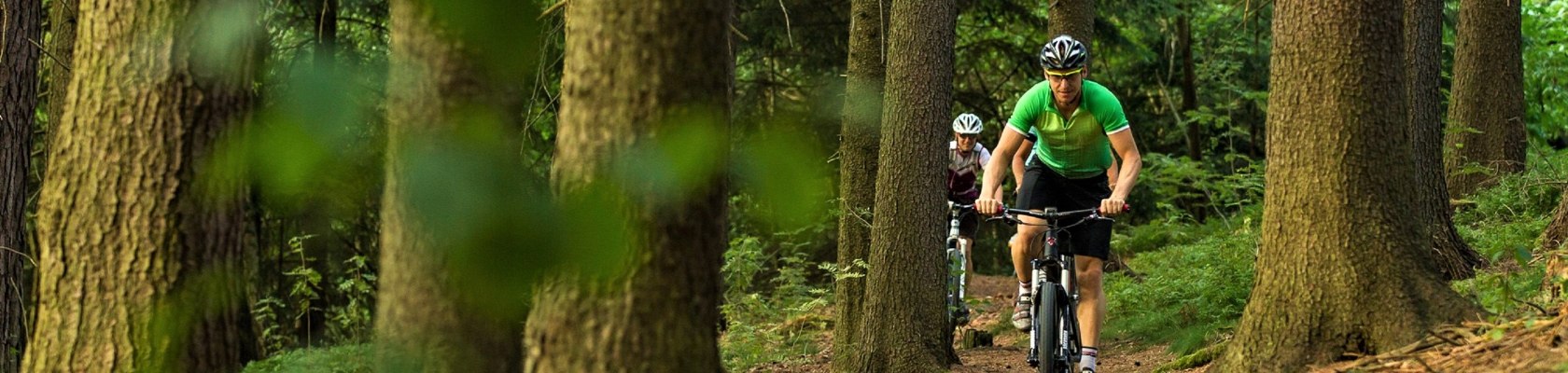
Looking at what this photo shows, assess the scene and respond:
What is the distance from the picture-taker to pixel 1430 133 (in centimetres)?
1166

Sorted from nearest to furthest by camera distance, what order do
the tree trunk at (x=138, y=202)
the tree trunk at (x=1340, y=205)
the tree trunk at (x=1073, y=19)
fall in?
1. the tree trunk at (x=138, y=202)
2. the tree trunk at (x=1340, y=205)
3. the tree trunk at (x=1073, y=19)

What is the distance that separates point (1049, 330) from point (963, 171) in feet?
17.8

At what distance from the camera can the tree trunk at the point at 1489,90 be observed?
1484cm

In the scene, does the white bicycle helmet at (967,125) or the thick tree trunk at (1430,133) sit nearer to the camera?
the thick tree trunk at (1430,133)

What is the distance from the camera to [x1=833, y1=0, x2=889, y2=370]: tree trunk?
33.9 feet

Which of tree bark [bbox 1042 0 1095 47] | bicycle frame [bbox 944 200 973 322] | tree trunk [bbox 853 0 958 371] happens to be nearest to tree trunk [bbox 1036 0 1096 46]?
tree bark [bbox 1042 0 1095 47]

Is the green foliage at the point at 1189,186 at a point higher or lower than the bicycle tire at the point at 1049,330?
higher

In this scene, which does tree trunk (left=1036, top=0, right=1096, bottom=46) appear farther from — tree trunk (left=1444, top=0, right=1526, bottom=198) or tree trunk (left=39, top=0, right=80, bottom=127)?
tree trunk (left=39, top=0, right=80, bottom=127)

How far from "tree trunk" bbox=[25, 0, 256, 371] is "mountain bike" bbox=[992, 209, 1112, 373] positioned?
145 inches

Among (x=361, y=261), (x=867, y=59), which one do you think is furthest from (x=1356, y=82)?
(x=361, y=261)

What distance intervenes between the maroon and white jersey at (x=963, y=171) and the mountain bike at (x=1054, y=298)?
192 inches

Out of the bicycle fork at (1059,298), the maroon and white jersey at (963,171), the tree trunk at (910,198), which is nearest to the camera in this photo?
the bicycle fork at (1059,298)

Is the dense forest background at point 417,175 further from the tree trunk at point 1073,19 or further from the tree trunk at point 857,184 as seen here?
the tree trunk at point 1073,19

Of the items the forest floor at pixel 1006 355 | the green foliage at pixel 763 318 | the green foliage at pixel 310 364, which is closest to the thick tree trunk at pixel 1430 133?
the forest floor at pixel 1006 355
